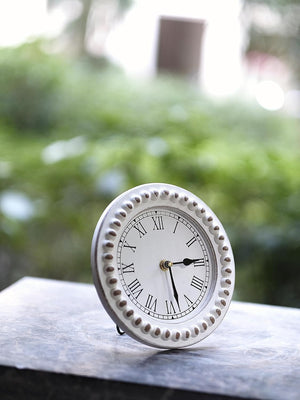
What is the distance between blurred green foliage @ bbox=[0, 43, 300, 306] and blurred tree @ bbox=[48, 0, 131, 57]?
36 cm

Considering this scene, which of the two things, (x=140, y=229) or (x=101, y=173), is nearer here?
(x=140, y=229)

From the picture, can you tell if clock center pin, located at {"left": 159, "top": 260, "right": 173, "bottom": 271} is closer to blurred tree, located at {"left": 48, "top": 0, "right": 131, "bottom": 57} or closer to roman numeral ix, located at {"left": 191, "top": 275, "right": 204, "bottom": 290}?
roman numeral ix, located at {"left": 191, "top": 275, "right": 204, "bottom": 290}

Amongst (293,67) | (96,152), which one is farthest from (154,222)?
(293,67)

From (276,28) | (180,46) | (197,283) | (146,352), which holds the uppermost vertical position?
(276,28)

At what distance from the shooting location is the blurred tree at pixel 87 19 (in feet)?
9.65

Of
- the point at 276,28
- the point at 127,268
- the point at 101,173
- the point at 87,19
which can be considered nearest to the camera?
the point at 127,268

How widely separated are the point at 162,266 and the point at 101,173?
1062mm

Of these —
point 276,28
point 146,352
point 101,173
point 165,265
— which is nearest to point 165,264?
point 165,265

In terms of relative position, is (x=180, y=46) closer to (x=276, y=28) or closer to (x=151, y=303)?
(x=276, y=28)

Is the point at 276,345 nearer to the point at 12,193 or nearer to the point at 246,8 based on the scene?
the point at 12,193

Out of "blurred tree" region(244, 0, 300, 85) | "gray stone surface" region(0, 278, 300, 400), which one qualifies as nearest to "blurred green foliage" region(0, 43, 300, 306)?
"blurred tree" region(244, 0, 300, 85)

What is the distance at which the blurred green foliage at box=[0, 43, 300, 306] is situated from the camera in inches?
77.9

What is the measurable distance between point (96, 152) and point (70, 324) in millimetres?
1023

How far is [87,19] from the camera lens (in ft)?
9.80
